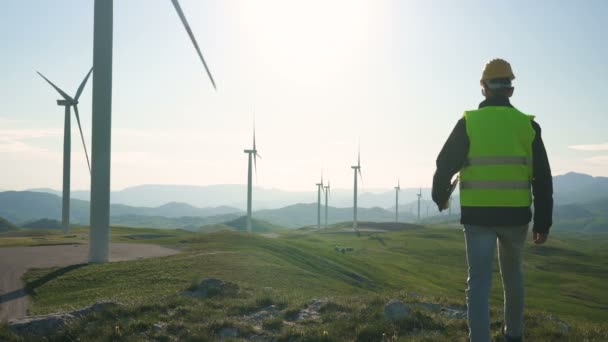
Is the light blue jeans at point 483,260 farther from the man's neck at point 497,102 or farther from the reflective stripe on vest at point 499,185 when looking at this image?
the man's neck at point 497,102

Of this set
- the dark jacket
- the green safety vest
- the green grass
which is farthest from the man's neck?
the green grass

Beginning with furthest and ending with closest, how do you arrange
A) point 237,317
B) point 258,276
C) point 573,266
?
1. point 573,266
2. point 258,276
3. point 237,317

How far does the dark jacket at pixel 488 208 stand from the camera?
24.1 ft

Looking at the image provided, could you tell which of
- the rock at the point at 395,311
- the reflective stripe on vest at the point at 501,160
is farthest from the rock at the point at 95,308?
the reflective stripe on vest at the point at 501,160

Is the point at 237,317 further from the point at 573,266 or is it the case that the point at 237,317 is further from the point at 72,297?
the point at 573,266

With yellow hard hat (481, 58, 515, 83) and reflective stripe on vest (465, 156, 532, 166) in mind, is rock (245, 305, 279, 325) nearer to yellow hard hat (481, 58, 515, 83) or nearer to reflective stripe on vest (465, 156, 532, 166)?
reflective stripe on vest (465, 156, 532, 166)

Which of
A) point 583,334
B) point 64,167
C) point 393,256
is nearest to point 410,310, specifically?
point 583,334

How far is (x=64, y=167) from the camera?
71.2 m

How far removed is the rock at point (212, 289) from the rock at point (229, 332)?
3776 mm

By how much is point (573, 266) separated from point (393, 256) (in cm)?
4729

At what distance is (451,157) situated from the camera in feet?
24.7

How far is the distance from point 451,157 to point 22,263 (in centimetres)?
4098

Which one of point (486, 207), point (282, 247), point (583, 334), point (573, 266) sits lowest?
point (573, 266)

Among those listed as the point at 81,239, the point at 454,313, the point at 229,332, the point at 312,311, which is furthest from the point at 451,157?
the point at 81,239
